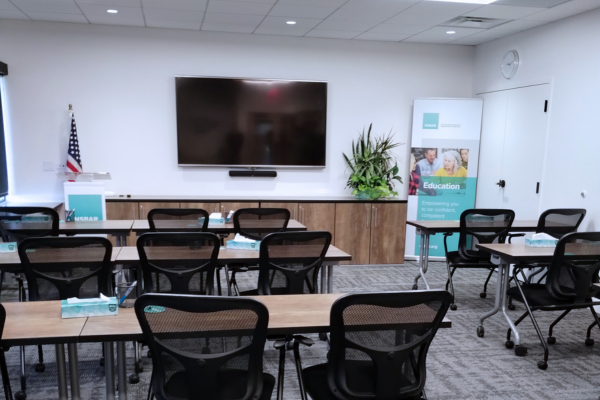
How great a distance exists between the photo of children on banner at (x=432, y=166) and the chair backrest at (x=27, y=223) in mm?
4630

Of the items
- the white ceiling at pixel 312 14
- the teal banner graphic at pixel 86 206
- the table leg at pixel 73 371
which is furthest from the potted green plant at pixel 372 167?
the table leg at pixel 73 371

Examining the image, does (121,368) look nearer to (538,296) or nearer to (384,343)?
(384,343)

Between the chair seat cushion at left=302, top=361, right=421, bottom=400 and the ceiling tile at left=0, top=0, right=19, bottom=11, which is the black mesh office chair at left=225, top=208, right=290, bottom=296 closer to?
the chair seat cushion at left=302, top=361, right=421, bottom=400

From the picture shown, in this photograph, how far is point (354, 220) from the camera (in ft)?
20.5

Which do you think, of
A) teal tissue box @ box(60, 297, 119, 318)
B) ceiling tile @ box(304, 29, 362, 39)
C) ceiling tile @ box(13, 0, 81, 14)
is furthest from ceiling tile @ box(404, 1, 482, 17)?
teal tissue box @ box(60, 297, 119, 318)

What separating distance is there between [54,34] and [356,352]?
5.89 metres

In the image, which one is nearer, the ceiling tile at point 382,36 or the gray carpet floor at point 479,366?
the gray carpet floor at point 479,366

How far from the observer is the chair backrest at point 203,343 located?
5.34 feet

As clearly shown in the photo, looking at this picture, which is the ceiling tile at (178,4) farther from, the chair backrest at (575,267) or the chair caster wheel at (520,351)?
the chair caster wheel at (520,351)

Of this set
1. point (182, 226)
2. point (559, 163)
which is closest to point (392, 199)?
point (559, 163)

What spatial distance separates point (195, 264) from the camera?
117 inches

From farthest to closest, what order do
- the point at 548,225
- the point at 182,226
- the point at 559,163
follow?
1. the point at 559,163
2. the point at 548,225
3. the point at 182,226

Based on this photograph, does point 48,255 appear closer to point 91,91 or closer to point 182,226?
point 182,226

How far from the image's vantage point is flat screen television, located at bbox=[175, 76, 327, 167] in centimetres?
622
